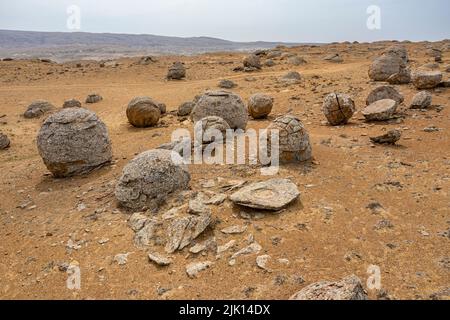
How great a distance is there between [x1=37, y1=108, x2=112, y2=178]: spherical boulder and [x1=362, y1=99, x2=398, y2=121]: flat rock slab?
25.7 ft

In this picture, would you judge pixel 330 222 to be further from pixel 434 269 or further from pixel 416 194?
pixel 416 194

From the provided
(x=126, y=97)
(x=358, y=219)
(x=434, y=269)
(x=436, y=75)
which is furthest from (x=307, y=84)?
(x=434, y=269)

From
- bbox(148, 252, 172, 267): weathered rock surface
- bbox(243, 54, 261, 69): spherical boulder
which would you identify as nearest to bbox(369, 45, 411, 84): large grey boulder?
bbox(243, 54, 261, 69): spherical boulder

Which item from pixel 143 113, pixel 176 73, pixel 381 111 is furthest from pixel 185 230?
pixel 176 73

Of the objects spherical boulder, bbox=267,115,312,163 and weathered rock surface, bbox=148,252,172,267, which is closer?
weathered rock surface, bbox=148,252,172,267

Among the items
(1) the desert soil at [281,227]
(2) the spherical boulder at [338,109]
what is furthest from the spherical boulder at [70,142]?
(2) the spherical boulder at [338,109]

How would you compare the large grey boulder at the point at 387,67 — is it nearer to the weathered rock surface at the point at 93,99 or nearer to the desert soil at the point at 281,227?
the desert soil at the point at 281,227

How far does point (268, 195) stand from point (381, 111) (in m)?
6.85

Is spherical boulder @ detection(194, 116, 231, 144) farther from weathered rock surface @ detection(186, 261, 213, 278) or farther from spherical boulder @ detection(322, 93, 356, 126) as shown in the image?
weathered rock surface @ detection(186, 261, 213, 278)

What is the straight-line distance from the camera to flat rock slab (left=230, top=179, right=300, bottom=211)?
20.9 ft

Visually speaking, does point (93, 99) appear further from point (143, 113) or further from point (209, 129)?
point (209, 129)

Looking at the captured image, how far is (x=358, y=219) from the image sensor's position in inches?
246

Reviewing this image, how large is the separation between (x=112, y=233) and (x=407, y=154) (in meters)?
6.82

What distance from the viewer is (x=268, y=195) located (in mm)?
6609
